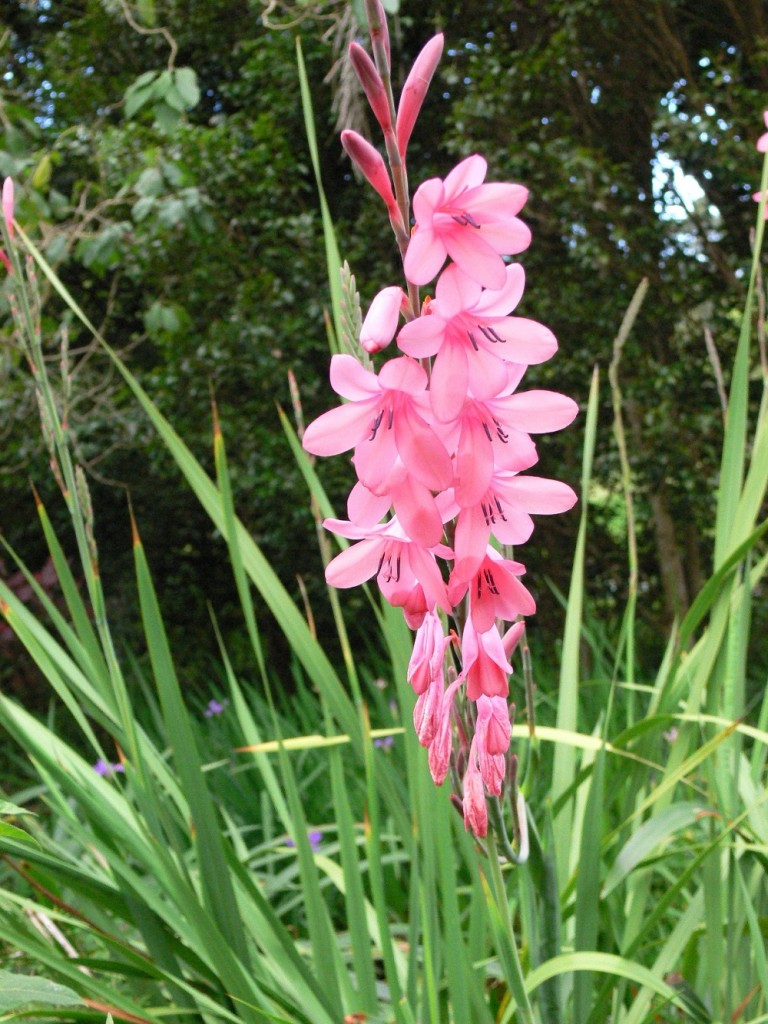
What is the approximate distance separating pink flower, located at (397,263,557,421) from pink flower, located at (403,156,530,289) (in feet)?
0.04

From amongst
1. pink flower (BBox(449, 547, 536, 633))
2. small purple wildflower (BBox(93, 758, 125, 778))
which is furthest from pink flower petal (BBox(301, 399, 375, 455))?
small purple wildflower (BBox(93, 758, 125, 778))

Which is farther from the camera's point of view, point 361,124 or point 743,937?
point 361,124

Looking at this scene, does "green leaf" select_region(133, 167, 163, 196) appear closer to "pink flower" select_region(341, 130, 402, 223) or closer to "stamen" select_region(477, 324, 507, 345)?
"pink flower" select_region(341, 130, 402, 223)

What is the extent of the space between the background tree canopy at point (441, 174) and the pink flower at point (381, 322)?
2756 millimetres

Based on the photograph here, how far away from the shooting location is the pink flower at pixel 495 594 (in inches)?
24.7

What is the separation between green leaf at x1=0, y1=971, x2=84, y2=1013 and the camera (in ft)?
1.95

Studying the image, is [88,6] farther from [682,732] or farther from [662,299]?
[682,732]

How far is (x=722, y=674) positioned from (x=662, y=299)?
2.98 meters

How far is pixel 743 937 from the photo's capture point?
1.19 metres

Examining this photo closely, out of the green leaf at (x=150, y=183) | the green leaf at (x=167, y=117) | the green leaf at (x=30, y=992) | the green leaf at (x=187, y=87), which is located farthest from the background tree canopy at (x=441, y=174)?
the green leaf at (x=30, y=992)

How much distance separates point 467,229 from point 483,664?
29 cm

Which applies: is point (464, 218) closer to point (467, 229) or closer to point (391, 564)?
point (467, 229)

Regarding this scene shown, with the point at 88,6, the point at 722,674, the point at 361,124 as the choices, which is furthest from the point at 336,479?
the point at 722,674

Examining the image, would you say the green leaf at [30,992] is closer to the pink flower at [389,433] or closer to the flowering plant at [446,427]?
the flowering plant at [446,427]
